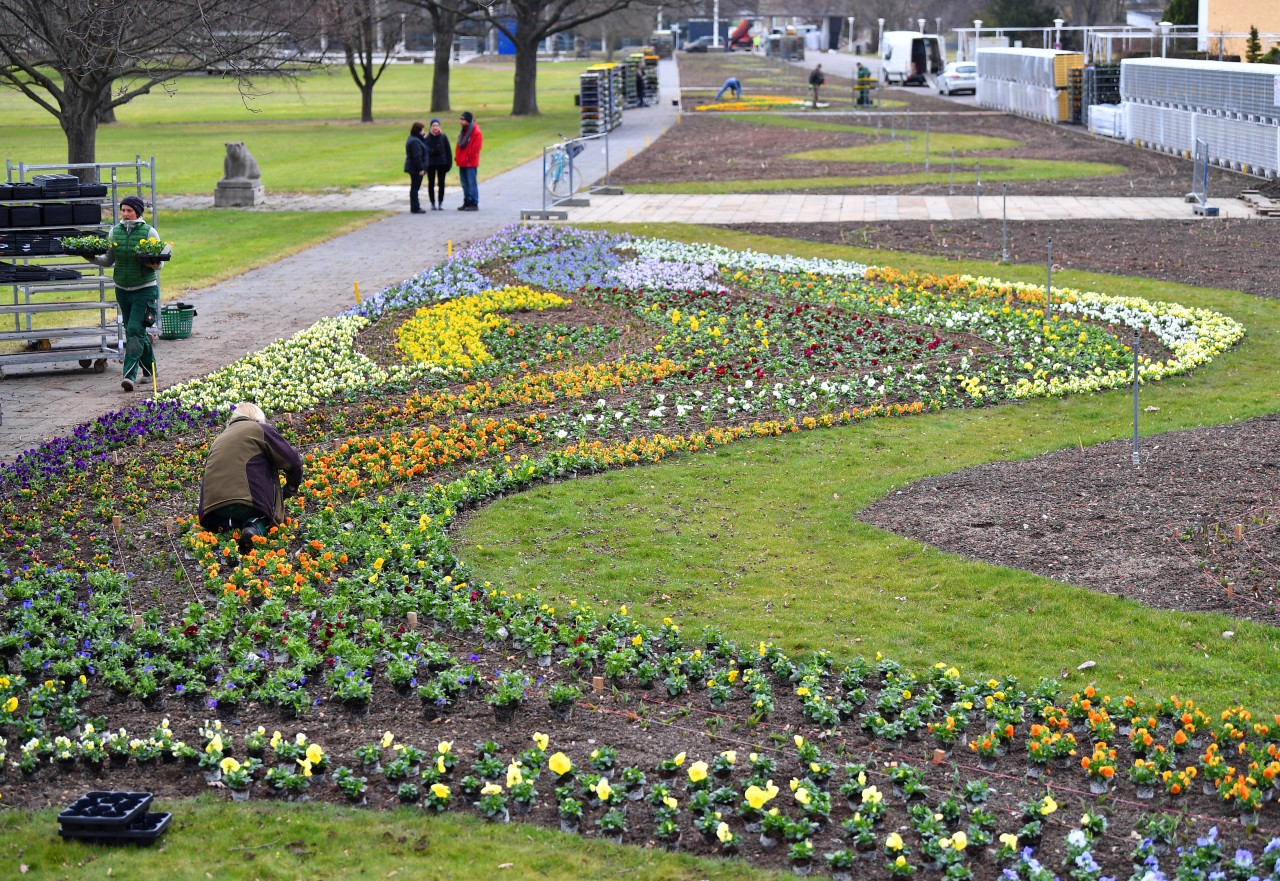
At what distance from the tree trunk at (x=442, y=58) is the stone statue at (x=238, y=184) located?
79.6 ft

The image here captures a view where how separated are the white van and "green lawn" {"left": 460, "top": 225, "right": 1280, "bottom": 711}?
211ft

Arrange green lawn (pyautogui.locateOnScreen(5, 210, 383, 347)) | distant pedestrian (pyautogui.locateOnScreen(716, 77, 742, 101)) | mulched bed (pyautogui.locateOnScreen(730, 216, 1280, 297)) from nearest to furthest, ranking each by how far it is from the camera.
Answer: mulched bed (pyautogui.locateOnScreen(730, 216, 1280, 297)) → green lawn (pyautogui.locateOnScreen(5, 210, 383, 347)) → distant pedestrian (pyautogui.locateOnScreen(716, 77, 742, 101))

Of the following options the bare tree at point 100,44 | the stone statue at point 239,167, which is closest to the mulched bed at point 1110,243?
the bare tree at point 100,44

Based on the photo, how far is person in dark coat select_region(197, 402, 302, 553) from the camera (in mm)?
9453

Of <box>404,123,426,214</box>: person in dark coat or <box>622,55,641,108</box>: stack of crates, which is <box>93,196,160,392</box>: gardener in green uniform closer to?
<box>404,123,426,214</box>: person in dark coat

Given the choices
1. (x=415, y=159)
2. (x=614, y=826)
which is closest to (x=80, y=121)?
(x=415, y=159)

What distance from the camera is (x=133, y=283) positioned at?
13.9 meters

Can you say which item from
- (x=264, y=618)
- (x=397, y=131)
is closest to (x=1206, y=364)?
(x=264, y=618)

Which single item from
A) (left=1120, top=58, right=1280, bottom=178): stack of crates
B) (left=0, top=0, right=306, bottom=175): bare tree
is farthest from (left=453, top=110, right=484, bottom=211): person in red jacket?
(left=1120, top=58, right=1280, bottom=178): stack of crates

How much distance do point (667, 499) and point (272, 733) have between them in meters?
4.25

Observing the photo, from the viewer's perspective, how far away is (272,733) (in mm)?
7004

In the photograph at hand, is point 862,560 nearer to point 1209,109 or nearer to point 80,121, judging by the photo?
point 80,121

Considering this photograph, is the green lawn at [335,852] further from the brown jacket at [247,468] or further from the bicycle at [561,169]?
the bicycle at [561,169]

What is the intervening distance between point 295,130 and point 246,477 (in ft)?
145
